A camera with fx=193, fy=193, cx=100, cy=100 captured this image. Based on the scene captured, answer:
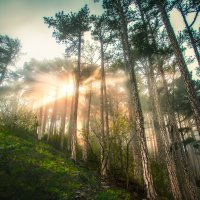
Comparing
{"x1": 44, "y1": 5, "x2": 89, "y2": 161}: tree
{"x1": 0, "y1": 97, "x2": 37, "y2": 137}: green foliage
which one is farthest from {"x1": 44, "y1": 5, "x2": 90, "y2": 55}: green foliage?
{"x1": 0, "y1": 97, "x2": 37, "y2": 137}: green foliage

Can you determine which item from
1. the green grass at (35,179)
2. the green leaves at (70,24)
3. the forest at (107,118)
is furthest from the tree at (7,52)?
the green grass at (35,179)

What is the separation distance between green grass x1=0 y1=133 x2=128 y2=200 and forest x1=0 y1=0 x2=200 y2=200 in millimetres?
32

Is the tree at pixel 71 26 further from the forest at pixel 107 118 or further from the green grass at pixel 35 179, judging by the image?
the green grass at pixel 35 179

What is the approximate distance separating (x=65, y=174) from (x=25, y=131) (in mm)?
5939

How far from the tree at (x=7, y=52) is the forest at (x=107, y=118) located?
14 centimetres

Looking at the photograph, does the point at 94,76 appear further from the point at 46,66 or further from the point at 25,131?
the point at 25,131

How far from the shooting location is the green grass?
18.8ft

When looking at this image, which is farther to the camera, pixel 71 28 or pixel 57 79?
pixel 57 79

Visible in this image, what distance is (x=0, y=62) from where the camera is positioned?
27922 mm

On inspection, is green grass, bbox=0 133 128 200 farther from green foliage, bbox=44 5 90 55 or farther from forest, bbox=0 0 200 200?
green foliage, bbox=44 5 90 55

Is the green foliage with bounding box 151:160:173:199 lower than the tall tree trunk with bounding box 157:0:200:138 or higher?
lower

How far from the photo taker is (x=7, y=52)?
92.2ft

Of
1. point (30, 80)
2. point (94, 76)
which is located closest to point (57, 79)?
point (30, 80)

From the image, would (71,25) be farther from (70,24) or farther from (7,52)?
(7,52)
